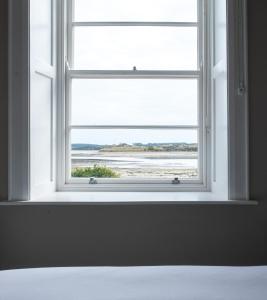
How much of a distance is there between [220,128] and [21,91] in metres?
1.12

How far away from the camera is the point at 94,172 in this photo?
108 inches

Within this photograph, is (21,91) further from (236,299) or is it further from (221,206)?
(236,299)

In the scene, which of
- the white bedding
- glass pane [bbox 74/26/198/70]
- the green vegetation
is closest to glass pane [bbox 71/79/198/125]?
glass pane [bbox 74/26/198/70]

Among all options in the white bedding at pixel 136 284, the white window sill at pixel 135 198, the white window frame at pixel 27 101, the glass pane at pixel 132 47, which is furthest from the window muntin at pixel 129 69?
the white bedding at pixel 136 284

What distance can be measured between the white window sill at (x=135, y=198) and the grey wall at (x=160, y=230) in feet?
0.09

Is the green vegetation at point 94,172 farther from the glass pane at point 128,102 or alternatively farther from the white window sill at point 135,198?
the glass pane at point 128,102

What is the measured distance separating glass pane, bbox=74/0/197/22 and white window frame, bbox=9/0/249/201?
51 cm

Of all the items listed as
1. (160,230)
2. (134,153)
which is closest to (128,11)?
(134,153)

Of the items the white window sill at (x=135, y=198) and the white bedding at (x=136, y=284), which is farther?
the white window sill at (x=135, y=198)

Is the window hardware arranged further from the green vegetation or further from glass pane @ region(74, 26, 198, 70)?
the green vegetation

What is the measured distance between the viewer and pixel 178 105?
2.75 metres

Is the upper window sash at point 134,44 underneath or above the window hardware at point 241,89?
above

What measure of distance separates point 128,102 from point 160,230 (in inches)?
34.1

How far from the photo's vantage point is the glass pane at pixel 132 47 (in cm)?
275
